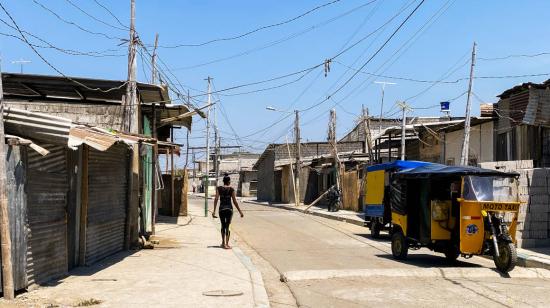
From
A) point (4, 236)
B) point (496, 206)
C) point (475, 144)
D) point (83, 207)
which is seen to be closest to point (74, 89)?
point (83, 207)

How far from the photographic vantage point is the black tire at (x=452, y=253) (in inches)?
494

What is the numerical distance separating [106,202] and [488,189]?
773cm

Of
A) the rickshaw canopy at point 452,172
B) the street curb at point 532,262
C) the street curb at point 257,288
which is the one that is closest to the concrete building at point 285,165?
the street curb at point 532,262

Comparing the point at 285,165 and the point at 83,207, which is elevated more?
the point at 285,165

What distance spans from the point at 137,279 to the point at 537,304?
6.03 m

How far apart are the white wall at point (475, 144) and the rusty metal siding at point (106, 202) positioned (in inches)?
608

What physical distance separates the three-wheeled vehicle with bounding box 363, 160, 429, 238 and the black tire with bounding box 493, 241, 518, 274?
21.3 ft

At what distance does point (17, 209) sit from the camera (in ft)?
26.0

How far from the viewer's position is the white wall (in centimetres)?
2414

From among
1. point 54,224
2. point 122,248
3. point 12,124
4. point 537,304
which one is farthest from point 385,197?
point 12,124

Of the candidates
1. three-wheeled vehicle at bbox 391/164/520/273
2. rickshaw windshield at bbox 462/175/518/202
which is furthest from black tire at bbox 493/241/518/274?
rickshaw windshield at bbox 462/175/518/202

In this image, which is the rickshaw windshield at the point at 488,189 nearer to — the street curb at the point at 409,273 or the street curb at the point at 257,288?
the street curb at the point at 409,273

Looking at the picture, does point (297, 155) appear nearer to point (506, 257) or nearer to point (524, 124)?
point (524, 124)

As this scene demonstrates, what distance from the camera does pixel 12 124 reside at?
323 inches
